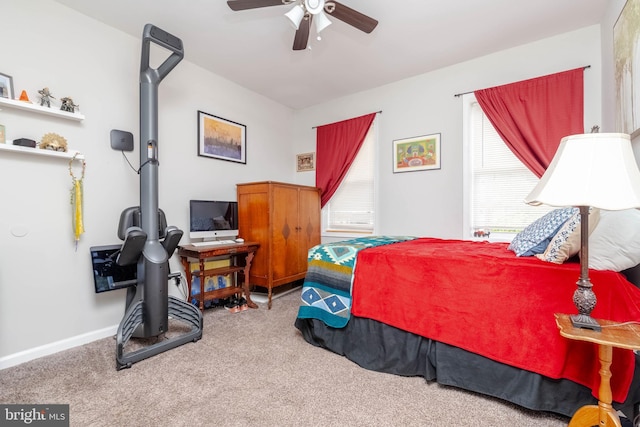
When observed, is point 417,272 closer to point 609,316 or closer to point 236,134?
point 609,316

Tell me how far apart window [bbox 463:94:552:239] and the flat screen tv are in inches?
102

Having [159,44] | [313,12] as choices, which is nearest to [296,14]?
[313,12]

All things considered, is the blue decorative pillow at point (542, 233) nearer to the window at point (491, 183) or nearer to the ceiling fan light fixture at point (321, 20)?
the window at point (491, 183)

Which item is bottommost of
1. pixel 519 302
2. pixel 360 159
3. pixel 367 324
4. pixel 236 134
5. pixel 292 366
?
pixel 292 366

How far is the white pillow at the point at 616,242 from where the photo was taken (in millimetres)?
1296

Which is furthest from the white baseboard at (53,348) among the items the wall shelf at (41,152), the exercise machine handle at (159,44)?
the exercise machine handle at (159,44)

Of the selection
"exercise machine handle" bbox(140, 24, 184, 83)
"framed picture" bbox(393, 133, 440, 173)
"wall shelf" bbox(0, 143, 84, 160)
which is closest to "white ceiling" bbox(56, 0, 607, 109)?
"exercise machine handle" bbox(140, 24, 184, 83)

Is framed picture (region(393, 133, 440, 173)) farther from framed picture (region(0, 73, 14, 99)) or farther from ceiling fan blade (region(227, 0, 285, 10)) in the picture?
framed picture (region(0, 73, 14, 99))

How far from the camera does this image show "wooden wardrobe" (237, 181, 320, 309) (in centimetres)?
322

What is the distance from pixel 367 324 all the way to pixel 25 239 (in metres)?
2.51

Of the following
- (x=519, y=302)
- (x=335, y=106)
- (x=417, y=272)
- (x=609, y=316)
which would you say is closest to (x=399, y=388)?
(x=417, y=272)

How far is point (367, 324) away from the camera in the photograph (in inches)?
80.1

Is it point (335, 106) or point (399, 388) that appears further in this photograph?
point (335, 106)

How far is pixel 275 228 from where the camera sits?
326 cm
